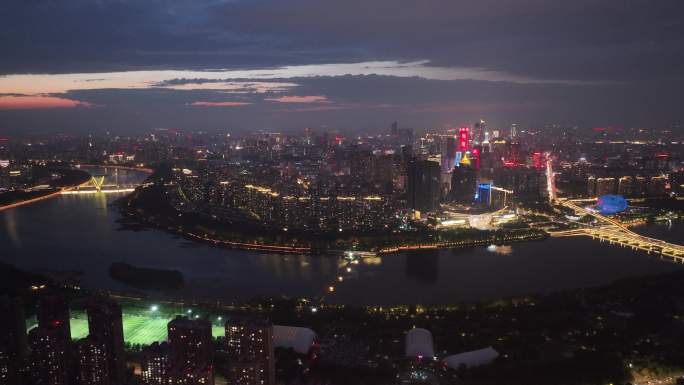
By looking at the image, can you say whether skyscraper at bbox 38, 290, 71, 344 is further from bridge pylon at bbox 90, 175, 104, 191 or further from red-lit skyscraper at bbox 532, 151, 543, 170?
red-lit skyscraper at bbox 532, 151, 543, 170

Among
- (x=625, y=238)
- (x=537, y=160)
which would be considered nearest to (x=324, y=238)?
(x=625, y=238)

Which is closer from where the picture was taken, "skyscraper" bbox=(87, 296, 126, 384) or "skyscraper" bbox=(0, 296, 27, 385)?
"skyscraper" bbox=(87, 296, 126, 384)

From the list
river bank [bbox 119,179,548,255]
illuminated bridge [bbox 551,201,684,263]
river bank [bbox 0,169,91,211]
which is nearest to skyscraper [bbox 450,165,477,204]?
illuminated bridge [bbox 551,201,684,263]

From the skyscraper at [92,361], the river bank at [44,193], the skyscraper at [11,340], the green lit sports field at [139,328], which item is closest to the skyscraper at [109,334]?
the skyscraper at [92,361]

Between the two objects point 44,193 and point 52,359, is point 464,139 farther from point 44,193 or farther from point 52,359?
point 52,359

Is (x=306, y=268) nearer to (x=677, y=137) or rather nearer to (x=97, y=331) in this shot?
(x=97, y=331)

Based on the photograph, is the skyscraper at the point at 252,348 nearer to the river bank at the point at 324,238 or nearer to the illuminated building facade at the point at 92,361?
the illuminated building facade at the point at 92,361
